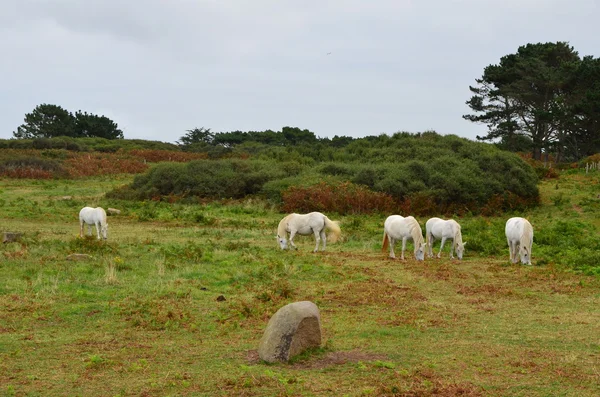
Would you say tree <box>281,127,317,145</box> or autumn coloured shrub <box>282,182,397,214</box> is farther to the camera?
tree <box>281,127,317,145</box>

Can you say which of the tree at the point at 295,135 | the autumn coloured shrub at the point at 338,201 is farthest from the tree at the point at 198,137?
the autumn coloured shrub at the point at 338,201

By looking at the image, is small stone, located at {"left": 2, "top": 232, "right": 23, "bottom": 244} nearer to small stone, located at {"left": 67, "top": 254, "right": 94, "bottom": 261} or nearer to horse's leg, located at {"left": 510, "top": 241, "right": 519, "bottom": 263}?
small stone, located at {"left": 67, "top": 254, "right": 94, "bottom": 261}

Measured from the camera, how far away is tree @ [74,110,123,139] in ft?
316

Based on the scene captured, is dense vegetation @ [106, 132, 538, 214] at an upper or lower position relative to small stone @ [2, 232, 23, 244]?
upper

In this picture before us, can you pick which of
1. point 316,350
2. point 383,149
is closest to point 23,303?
point 316,350

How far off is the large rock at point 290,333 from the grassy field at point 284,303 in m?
0.21

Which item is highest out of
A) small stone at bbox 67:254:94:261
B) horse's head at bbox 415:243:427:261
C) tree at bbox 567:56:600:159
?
tree at bbox 567:56:600:159

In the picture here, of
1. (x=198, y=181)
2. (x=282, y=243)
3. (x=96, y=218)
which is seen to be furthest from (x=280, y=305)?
(x=198, y=181)

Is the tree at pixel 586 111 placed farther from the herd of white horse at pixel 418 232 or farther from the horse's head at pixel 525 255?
the horse's head at pixel 525 255

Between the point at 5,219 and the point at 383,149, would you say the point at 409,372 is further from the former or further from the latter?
the point at 383,149

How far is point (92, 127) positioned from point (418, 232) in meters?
83.9

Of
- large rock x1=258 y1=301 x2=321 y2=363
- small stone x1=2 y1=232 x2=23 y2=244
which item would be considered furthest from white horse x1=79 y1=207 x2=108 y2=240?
large rock x1=258 y1=301 x2=321 y2=363

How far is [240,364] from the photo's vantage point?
31.6 ft

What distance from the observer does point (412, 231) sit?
1981cm
